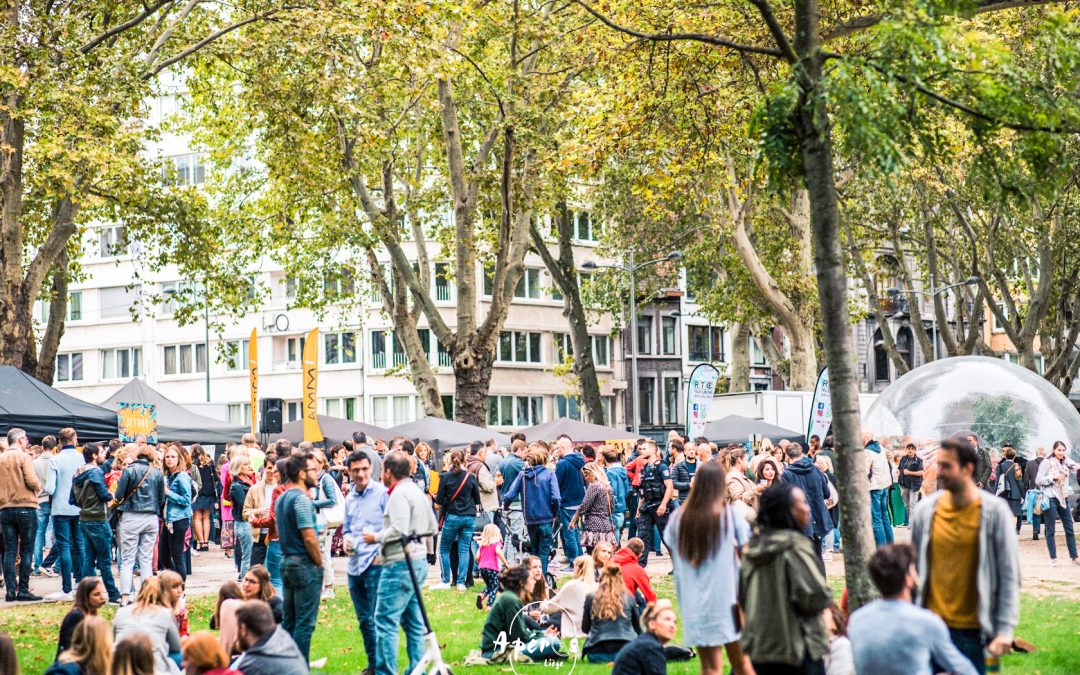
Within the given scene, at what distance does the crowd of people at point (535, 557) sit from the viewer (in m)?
7.46

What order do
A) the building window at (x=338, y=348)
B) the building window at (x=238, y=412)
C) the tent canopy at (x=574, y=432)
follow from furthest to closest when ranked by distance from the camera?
the building window at (x=238, y=412) → the building window at (x=338, y=348) → the tent canopy at (x=574, y=432)

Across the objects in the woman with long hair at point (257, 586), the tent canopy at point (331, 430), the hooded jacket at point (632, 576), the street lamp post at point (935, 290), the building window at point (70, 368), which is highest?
the street lamp post at point (935, 290)

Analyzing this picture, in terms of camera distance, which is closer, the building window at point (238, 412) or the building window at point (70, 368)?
the building window at point (238, 412)

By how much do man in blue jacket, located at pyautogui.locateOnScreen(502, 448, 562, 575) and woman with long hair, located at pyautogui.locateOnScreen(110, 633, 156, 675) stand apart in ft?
31.5

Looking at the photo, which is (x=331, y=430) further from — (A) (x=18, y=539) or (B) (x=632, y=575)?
(B) (x=632, y=575)

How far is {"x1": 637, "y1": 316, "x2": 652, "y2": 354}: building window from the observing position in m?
72.8

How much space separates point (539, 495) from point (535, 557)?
3.72 metres

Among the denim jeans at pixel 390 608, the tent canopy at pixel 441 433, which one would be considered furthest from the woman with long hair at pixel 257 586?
the tent canopy at pixel 441 433

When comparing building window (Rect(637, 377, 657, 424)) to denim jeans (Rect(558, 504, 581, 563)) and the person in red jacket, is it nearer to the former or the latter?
denim jeans (Rect(558, 504, 581, 563))

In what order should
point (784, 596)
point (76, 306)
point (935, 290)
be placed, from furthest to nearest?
1. point (76, 306)
2. point (935, 290)
3. point (784, 596)

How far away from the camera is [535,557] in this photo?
1420 cm

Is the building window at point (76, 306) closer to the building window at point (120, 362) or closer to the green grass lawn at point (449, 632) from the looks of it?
the building window at point (120, 362)

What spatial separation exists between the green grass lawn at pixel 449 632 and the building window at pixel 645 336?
179 feet

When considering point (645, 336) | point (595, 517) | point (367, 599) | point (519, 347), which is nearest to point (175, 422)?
point (595, 517)
